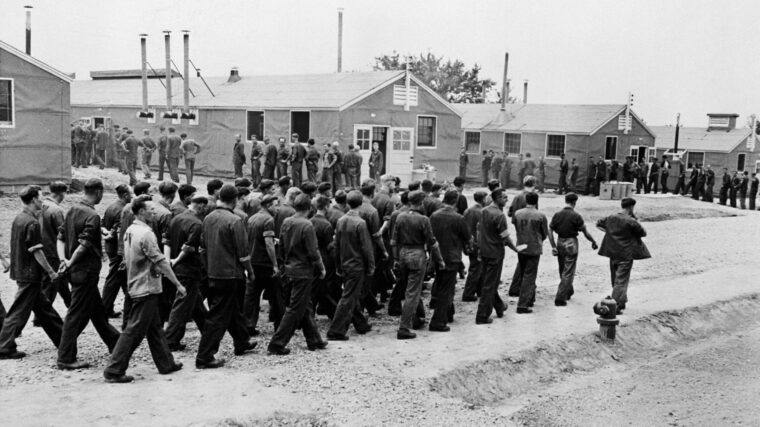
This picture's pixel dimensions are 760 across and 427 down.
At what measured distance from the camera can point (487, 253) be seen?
11.6m

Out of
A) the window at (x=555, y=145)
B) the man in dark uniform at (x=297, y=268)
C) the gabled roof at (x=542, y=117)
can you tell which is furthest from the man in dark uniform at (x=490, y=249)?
the window at (x=555, y=145)

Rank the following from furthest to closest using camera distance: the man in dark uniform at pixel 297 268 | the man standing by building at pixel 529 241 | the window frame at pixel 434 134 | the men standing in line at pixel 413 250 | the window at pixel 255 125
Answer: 1. the window frame at pixel 434 134
2. the window at pixel 255 125
3. the man standing by building at pixel 529 241
4. the men standing in line at pixel 413 250
5. the man in dark uniform at pixel 297 268

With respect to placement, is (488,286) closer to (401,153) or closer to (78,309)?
(78,309)

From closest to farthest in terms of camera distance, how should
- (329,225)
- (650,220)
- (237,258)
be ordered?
(237,258) < (329,225) < (650,220)

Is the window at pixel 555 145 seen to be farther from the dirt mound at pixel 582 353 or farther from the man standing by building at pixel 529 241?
the man standing by building at pixel 529 241

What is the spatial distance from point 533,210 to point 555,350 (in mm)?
2508

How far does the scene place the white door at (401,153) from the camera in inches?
1056

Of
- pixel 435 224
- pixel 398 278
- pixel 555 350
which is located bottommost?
pixel 555 350

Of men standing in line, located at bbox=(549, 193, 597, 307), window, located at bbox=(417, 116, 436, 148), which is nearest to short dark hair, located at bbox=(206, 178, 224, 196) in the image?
men standing in line, located at bbox=(549, 193, 597, 307)

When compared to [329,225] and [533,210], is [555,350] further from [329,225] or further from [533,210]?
[329,225]

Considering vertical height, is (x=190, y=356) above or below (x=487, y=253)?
below

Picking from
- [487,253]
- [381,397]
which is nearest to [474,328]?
[487,253]

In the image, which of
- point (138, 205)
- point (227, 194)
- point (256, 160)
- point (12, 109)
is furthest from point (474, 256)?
point (12, 109)

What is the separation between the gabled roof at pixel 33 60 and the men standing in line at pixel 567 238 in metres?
14.5
